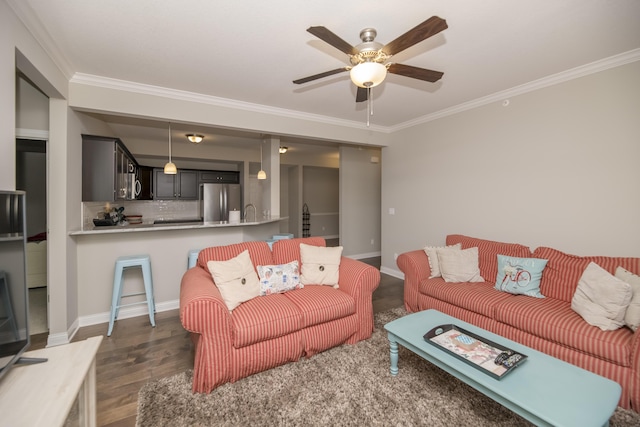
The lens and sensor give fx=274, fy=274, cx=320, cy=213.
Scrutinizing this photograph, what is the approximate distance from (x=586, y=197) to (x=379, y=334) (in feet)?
7.92

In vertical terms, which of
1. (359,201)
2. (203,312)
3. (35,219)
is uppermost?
(359,201)

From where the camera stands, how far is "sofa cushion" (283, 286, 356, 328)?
228 centimetres

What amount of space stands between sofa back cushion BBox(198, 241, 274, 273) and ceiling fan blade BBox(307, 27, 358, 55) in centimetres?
193

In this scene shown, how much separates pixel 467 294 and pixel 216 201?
5399 mm

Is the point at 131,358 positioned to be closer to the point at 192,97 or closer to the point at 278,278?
the point at 278,278

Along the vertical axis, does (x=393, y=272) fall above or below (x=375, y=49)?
below

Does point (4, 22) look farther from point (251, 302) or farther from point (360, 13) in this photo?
point (251, 302)

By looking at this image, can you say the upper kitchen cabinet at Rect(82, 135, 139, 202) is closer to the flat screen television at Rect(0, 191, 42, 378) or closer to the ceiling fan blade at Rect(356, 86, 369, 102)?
the flat screen television at Rect(0, 191, 42, 378)

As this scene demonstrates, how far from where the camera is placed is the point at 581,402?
1.33 meters

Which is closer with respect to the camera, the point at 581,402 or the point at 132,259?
the point at 581,402

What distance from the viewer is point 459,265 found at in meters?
3.02

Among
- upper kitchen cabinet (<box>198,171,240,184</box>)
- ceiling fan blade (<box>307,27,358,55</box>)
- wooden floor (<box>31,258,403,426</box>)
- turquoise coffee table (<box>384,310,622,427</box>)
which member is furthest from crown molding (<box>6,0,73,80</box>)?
upper kitchen cabinet (<box>198,171,240,184</box>)

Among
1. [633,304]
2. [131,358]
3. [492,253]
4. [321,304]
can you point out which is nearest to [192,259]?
[131,358]

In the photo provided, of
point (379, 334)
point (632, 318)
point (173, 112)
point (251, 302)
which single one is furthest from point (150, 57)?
point (632, 318)
